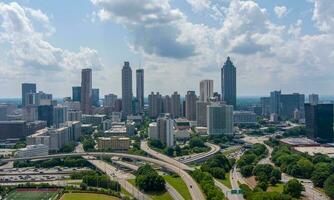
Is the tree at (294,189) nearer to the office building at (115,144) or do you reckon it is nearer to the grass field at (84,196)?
the grass field at (84,196)

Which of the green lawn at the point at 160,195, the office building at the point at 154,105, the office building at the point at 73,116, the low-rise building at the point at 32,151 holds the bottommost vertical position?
the green lawn at the point at 160,195

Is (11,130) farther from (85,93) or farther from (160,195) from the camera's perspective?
(160,195)

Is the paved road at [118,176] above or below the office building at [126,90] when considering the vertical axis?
below

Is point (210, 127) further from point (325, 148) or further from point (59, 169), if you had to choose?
point (59, 169)

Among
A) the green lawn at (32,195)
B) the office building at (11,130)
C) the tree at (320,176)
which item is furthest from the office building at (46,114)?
the tree at (320,176)

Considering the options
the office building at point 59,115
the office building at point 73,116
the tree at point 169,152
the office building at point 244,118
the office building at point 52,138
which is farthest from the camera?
the office building at point 244,118
